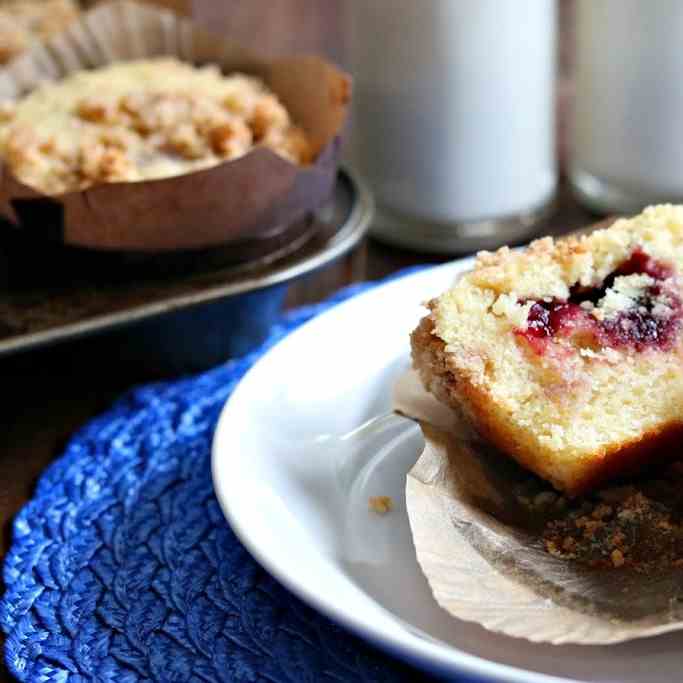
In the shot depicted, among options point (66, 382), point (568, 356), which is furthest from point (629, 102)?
point (66, 382)

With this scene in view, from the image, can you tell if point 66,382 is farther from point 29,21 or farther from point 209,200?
point 29,21

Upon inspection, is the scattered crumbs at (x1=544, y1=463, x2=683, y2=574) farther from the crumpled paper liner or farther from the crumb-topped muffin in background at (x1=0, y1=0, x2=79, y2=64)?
the crumb-topped muffin in background at (x1=0, y1=0, x2=79, y2=64)

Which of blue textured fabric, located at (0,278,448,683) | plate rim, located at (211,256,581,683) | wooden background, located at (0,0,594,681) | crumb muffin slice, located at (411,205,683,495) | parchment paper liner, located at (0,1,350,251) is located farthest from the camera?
parchment paper liner, located at (0,1,350,251)

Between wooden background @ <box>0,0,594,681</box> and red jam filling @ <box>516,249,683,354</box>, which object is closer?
red jam filling @ <box>516,249,683,354</box>

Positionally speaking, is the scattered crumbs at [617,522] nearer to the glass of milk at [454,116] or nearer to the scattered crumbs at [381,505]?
the scattered crumbs at [381,505]

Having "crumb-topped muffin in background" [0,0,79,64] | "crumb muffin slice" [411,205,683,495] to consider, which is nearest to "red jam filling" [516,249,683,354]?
"crumb muffin slice" [411,205,683,495]

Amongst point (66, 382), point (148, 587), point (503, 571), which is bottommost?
point (66, 382)

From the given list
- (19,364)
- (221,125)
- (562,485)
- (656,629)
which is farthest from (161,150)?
(656,629)
